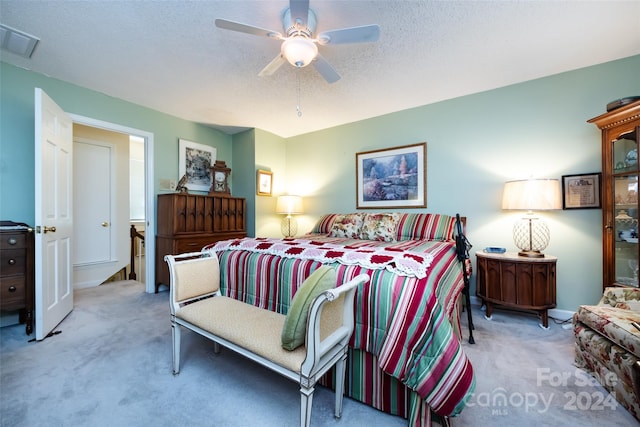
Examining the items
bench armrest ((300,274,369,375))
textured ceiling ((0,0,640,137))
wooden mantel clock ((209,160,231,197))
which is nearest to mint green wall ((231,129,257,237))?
wooden mantel clock ((209,160,231,197))

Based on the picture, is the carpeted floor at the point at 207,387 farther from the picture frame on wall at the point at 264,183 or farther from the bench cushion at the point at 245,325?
the picture frame on wall at the point at 264,183

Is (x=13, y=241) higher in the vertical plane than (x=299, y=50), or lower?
lower

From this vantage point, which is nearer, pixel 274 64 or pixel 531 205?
pixel 274 64

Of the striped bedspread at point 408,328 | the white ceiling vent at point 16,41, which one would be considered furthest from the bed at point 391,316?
the white ceiling vent at point 16,41

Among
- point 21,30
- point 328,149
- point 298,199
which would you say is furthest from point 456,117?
point 21,30

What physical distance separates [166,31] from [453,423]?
3.10m

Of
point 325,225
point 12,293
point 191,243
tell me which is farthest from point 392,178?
point 12,293

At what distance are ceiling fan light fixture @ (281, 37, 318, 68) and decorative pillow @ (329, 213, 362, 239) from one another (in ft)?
6.47

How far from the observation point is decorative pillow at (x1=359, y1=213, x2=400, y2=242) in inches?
116

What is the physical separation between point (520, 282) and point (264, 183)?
3.46 metres

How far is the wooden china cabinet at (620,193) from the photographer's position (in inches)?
74.4

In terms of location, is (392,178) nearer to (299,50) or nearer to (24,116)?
(299,50)

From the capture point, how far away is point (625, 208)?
1969 millimetres

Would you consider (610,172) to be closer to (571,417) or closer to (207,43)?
(571,417)
